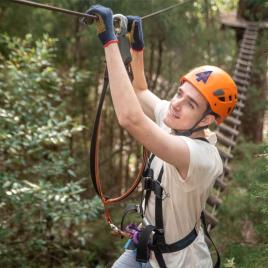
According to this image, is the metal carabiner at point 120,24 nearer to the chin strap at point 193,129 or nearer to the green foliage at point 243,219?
the chin strap at point 193,129

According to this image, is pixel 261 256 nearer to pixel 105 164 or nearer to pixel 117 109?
pixel 117 109

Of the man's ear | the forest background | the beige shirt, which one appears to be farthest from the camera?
the forest background

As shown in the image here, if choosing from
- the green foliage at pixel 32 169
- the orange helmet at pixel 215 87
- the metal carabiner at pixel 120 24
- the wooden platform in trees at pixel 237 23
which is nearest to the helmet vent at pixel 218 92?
the orange helmet at pixel 215 87

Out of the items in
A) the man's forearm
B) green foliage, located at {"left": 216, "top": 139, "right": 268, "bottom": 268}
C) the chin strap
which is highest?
the man's forearm

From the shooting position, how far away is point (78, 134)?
20.7ft

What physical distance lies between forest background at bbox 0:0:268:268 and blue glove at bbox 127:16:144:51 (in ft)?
2.33

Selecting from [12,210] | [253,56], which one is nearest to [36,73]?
[12,210]

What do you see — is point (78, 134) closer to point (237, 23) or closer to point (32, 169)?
point (237, 23)

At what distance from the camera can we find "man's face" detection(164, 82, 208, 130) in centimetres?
168

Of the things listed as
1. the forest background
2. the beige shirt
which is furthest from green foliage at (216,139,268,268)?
the beige shirt

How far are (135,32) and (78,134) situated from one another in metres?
4.44

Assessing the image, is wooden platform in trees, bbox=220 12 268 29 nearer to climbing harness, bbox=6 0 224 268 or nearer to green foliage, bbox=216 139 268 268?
green foliage, bbox=216 139 268 268

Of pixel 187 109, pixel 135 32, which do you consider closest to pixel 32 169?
pixel 135 32

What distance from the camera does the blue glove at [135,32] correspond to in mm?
1863
